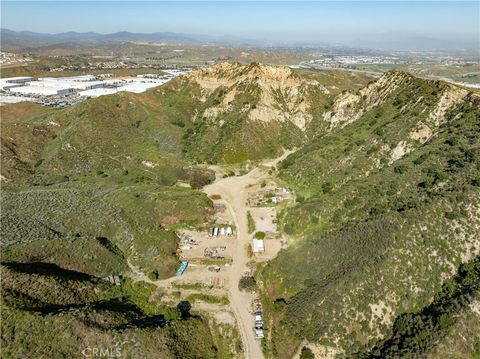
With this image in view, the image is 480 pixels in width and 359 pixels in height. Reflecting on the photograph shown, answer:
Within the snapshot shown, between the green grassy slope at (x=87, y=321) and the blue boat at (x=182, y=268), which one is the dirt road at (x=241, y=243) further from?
the blue boat at (x=182, y=268)

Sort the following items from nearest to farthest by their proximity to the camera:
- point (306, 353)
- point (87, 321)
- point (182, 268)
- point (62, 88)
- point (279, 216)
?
point (87, 321) → point (306, 353) → point (182, 268) → point (279, 216) → point (62, 88)

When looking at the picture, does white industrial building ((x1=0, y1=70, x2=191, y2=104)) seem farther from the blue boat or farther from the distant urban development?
the blue boat

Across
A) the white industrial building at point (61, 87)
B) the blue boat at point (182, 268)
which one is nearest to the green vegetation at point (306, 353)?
the blue boat at point (182, 268)

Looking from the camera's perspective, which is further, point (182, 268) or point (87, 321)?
point (182, 268)

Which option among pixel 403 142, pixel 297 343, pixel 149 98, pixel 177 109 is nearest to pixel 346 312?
pixel 297 343

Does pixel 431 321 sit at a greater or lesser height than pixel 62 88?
lesser

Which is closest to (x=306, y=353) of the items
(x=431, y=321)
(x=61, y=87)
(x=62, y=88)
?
(x=431, y=321)

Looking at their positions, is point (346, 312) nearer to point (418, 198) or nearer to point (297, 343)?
point (297, 343)

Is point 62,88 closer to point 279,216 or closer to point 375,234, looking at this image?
point 279,216
